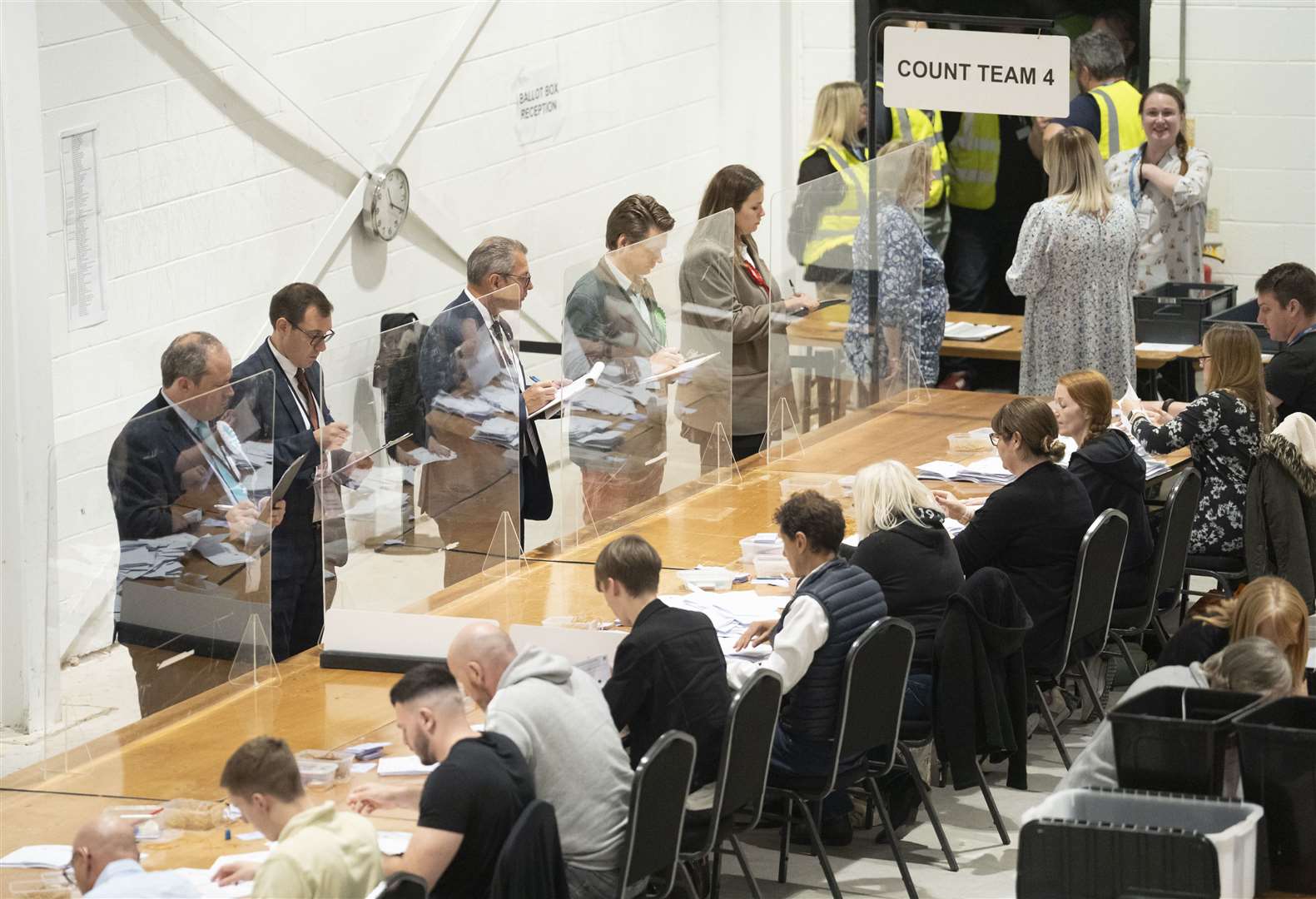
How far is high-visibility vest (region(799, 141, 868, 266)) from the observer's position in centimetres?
725

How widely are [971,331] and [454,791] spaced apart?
5.64 metres

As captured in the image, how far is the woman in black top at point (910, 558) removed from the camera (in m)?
5.34

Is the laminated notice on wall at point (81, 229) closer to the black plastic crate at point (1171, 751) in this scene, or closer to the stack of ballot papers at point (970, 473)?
the stack of ballot papers at point (970, 473)

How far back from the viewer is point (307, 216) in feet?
25.5

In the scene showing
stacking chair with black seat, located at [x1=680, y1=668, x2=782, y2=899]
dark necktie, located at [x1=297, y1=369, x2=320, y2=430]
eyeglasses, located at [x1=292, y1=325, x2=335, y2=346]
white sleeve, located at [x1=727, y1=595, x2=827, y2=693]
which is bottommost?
stacking chair with black seat, located at [x1=680, y1=668, x2=782, y2=899]

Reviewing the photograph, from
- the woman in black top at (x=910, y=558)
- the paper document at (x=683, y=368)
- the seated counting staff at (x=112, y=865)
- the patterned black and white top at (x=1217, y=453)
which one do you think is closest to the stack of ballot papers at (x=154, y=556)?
the seated counting staff at (x=112, y=865)

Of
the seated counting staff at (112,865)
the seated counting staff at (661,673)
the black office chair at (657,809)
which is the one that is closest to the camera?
the seated counting staff at (112,865)

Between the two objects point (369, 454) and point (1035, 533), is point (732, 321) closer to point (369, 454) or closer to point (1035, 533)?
point (1035, 533)

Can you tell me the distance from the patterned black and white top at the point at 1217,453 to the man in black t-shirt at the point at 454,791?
3564 mm

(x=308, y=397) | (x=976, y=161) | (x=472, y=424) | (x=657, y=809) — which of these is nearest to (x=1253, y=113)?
(x=976, y=161)

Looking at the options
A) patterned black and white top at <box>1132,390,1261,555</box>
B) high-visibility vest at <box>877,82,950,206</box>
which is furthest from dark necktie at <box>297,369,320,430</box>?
high-visibility vest at <box>877,82,950,206</box>

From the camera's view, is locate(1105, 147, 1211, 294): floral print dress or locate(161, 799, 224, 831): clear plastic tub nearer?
locate(161, 799, 224, 831): clear plastic tub

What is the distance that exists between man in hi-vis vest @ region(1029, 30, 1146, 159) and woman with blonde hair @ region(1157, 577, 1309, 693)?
5.65m

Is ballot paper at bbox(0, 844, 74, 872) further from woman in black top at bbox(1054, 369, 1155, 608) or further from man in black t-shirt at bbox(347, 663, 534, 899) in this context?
woman in black top at bbox(1054, 369, 1155, 608)
